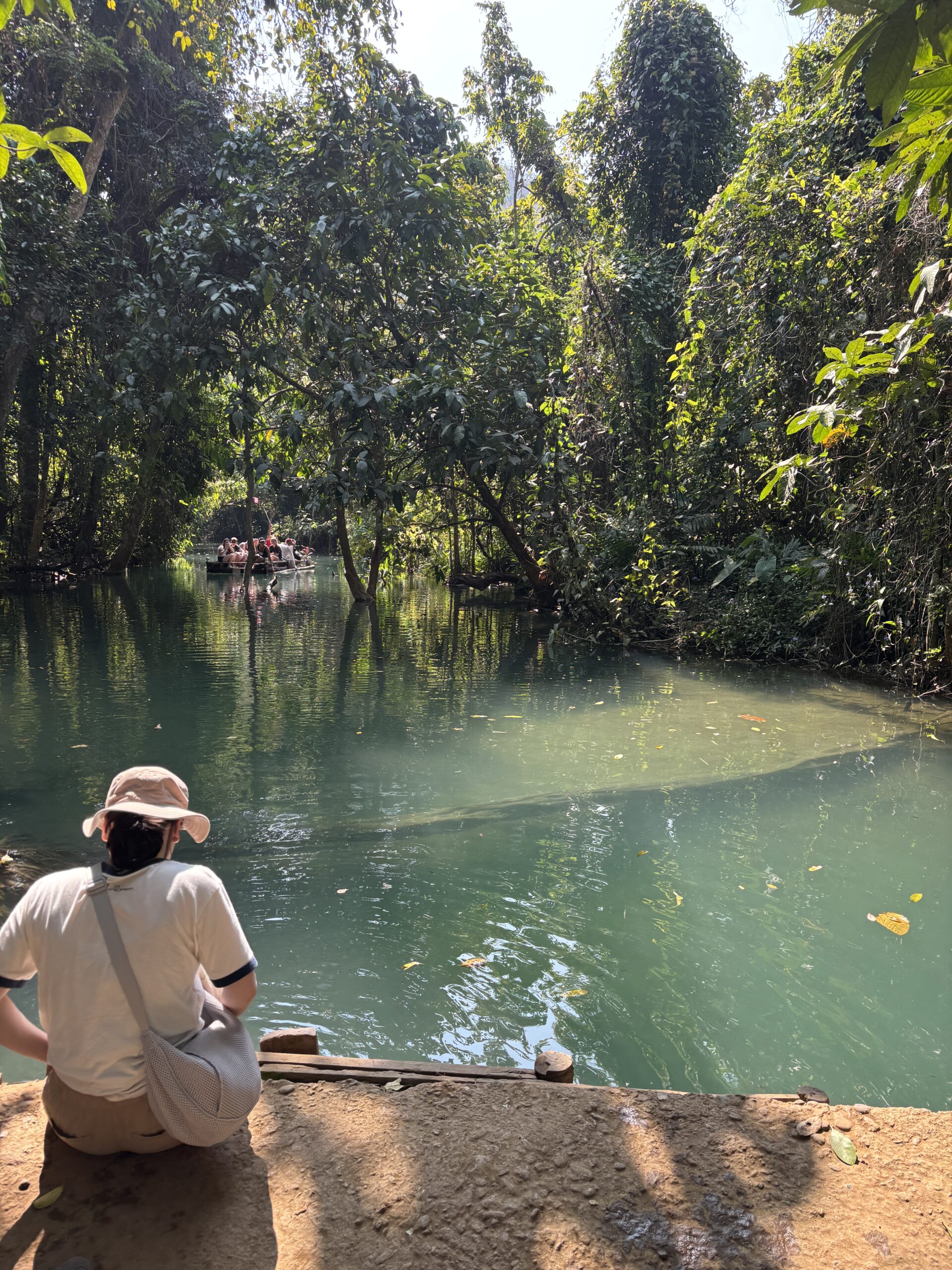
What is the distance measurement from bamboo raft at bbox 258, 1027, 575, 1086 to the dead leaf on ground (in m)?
0.72

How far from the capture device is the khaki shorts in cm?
205

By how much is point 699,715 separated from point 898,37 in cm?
681

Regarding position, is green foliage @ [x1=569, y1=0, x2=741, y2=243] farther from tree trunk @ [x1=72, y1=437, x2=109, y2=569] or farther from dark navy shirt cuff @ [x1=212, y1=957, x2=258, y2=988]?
dark navy shirt cuff @ [x1=212, y1=957, x2=258, y2=988]

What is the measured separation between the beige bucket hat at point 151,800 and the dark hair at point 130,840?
0.02 meters

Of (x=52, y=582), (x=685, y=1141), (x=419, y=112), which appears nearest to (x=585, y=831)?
(x=685, y=1141)

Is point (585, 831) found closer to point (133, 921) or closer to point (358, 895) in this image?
point (358, 895)

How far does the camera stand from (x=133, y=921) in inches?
76.2

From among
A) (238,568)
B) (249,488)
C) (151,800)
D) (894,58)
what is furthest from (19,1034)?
(238,568)

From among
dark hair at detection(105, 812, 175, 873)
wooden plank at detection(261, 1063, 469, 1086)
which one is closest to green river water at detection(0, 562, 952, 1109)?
wooden plank at detection(261, 1063, 469, 1086)

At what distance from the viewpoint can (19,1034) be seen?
6.91ft

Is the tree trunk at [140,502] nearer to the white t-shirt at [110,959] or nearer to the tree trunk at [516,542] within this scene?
the tree trunk at [516,542]

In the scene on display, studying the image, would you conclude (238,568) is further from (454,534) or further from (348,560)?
(348,560)

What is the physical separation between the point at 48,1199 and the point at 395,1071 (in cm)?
93

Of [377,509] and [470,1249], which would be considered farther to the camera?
[377,509]
